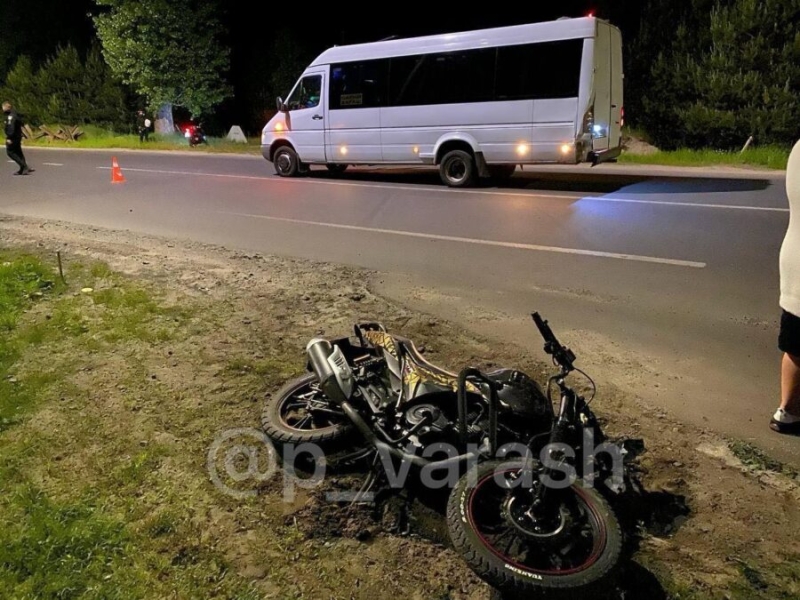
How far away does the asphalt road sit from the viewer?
4582mm

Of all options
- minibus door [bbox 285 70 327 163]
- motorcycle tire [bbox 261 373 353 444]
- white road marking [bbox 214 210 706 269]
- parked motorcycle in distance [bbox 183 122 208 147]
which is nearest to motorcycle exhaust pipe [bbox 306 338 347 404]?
motorcycle tire [bbox 261 373 353 444]

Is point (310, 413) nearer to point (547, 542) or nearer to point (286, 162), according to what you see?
point (547, 542)

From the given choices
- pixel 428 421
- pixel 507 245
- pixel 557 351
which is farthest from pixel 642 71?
pixel 428 421

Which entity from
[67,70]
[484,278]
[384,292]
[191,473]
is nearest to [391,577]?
[191,473]

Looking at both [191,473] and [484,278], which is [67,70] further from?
[191,473]

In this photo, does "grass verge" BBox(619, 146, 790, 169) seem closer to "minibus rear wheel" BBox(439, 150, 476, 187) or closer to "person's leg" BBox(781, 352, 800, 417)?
"minibus rear wheel" BBox(439, 150, 476, 187)

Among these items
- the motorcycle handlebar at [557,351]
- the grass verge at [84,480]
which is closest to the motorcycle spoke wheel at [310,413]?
the grass verge at [84,480]

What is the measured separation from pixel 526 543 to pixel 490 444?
45 centimetres

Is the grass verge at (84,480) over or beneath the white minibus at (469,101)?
beneath

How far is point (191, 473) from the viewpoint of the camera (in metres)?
3.35

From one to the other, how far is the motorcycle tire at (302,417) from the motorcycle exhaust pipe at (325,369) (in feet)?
0.85

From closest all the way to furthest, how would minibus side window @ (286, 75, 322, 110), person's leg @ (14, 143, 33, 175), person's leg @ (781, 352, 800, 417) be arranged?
person's leg @ (781, 352, 800, 417) → minibus side window @ (286, 75, 322, 110) → person's leg @ (14, 143, 33, 175)

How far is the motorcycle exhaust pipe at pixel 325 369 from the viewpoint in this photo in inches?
125

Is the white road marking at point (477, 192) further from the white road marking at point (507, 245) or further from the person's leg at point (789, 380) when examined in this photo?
the person's leg at point (789, 380)
